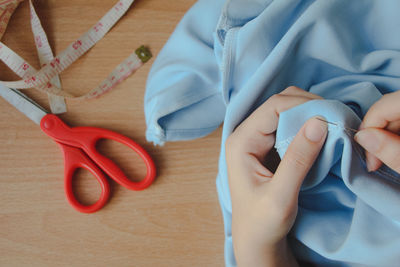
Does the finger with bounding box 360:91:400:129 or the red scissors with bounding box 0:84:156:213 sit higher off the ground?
the finger with bounding box 360:91:400:129

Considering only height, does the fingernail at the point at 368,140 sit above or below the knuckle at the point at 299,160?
above

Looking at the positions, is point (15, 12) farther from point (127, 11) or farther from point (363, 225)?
point (363, 225)

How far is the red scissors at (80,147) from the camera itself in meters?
0.67

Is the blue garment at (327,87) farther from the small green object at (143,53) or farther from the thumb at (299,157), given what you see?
the small green object at (143,53)

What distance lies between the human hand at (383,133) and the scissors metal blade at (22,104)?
58 centimetres

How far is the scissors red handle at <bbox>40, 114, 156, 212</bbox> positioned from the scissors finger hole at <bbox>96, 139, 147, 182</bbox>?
0.02 m

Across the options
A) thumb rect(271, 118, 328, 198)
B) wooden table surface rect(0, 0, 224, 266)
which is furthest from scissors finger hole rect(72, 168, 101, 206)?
thumb rect(271, 118, 328, 198)

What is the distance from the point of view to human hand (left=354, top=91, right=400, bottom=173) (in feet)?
1.31

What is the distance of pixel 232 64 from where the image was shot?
55 cm

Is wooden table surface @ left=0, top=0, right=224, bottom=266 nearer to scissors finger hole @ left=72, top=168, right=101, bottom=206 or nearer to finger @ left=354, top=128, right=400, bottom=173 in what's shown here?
scissors finger hole @ left=72, top=168, right=101, bottom=206

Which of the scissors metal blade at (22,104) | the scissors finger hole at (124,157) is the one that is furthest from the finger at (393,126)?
the scissors metal blade at (22,104)

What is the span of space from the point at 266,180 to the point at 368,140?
0.45 ft

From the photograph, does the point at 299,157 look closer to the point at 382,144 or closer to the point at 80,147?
the point at 382,144

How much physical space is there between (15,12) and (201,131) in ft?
1.51
